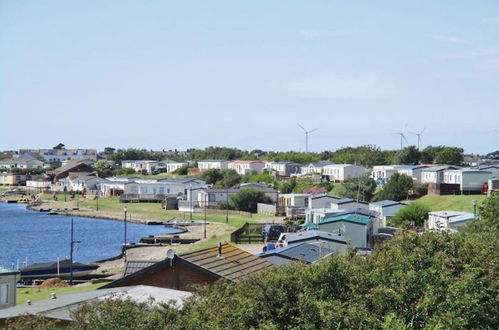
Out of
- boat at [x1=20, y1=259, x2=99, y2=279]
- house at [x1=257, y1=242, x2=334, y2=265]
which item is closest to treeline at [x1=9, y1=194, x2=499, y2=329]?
house at [x1=257, y1=242, x2=334, y2=265]

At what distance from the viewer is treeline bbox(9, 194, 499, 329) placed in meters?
11.9

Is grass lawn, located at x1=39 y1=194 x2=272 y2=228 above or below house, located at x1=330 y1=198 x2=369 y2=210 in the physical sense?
below

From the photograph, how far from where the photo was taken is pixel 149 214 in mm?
78812

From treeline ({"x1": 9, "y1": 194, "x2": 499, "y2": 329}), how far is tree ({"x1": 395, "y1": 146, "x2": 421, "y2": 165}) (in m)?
74.3

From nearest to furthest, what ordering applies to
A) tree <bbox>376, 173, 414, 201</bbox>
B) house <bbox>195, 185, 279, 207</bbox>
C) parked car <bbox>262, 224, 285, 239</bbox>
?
1. parked car <bbox>262, 224, 285, 239</bbox>
2. tree <bbox>376, 173, 414, 201</bbox>
3. house <bbox>195, 185, 279, 207</bbox>

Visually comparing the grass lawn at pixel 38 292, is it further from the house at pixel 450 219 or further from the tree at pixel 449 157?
the tree at pixel 449 157

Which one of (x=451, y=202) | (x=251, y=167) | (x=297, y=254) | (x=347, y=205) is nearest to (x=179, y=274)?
(x=297, y=254)

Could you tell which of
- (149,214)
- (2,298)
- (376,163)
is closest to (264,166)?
(376,163)

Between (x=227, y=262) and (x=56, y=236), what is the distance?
146ft

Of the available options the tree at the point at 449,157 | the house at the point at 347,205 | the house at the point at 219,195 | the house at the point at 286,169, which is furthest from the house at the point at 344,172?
the house at the point at 347,205

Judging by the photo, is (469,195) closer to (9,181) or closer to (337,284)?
(337,284)

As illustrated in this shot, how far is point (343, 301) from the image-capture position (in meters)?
14.3

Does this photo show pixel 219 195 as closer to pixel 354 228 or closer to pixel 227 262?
pixel 354 228

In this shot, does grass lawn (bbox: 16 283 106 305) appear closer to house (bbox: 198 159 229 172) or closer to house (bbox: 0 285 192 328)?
house (bbox: 0 285 192 328)
